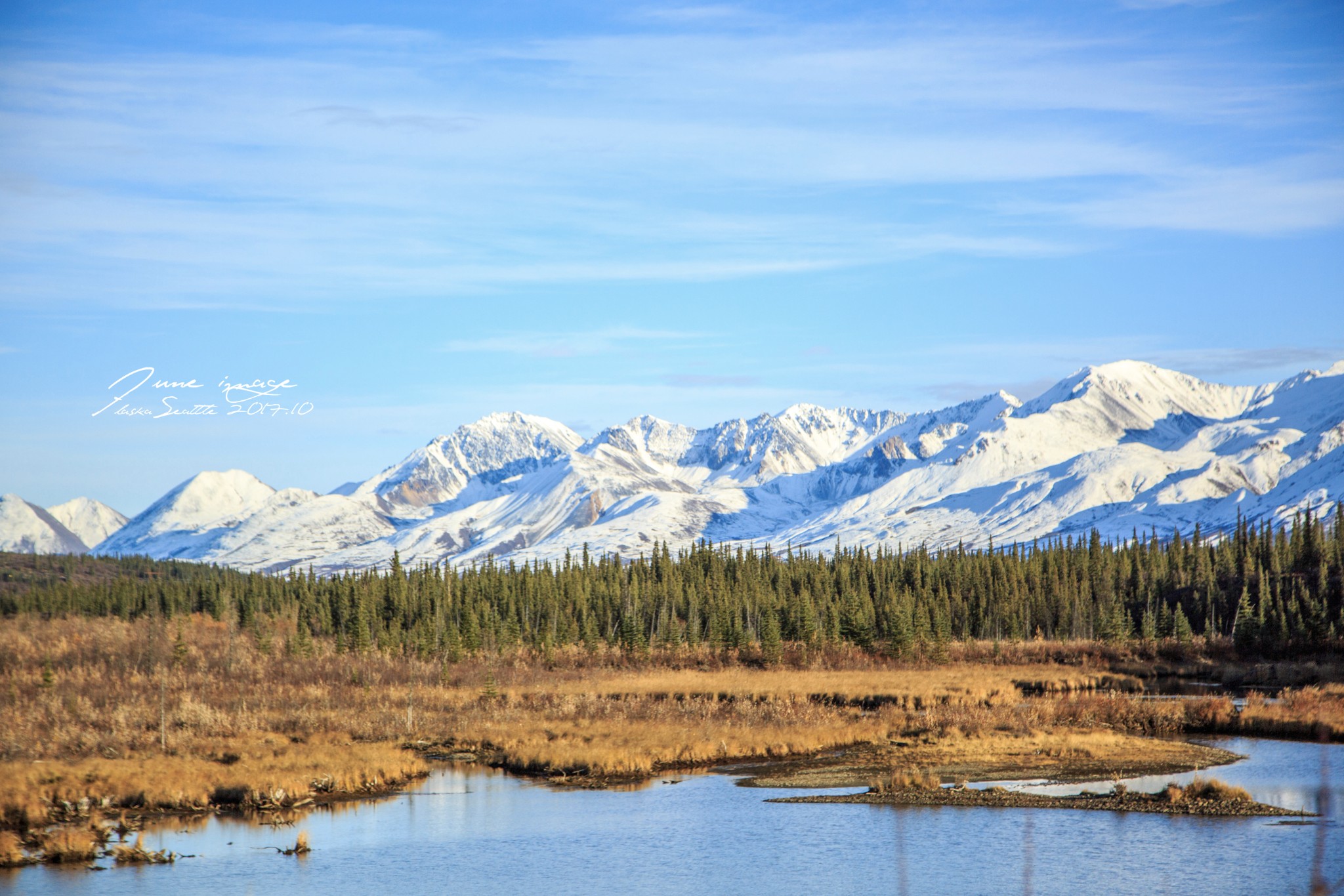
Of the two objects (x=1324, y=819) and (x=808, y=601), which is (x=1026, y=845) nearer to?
(x=1324, y=819)

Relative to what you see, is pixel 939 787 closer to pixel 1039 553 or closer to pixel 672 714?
pixel 672 714

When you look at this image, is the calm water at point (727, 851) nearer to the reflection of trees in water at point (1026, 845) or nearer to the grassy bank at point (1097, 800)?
the reflection of trees in water at point (1026, 845)

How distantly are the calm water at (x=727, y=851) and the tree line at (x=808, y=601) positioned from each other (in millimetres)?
60930

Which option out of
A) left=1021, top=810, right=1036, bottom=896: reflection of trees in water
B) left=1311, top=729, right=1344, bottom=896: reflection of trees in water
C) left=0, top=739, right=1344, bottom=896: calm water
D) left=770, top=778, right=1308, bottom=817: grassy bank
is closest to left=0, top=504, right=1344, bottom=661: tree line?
left=770, top=778, right=1308, bottom=817: grassy bank

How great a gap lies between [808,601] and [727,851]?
269 feet

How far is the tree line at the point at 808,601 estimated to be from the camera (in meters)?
109

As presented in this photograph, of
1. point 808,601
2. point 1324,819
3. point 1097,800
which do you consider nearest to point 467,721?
point 1097,800

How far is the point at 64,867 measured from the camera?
1280 inches

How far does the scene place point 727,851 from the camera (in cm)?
3350

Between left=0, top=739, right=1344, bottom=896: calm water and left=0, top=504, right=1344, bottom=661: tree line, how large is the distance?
60.9 metres

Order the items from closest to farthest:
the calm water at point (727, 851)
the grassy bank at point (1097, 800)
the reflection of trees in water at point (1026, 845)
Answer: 1. the reflection of trees in water at point (1026, 845)
2. the calm water at point (727, 851)
3. the grassy bank at point (1097, 800)

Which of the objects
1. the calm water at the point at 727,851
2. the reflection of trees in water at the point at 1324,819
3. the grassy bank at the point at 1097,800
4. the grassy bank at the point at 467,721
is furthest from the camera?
the grassy bank at the point at 467,721

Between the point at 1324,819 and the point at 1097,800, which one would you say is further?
the point at 1097,800

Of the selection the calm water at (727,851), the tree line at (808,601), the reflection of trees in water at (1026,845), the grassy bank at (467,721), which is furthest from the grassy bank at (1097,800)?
the tree line at (808,601)
